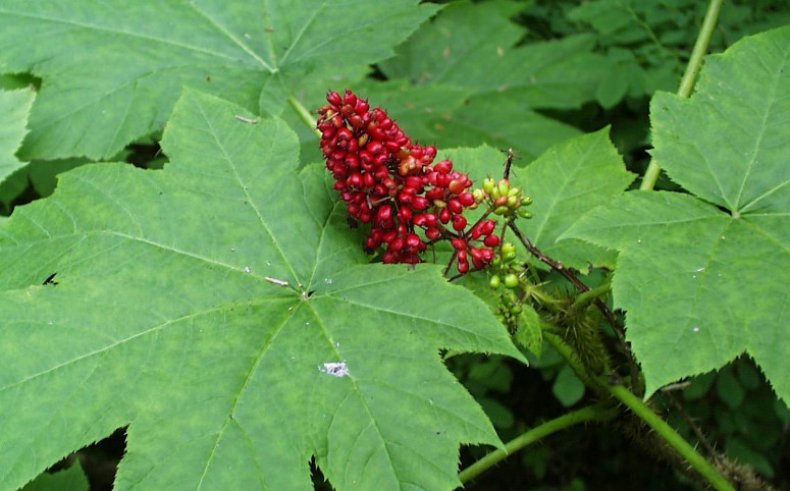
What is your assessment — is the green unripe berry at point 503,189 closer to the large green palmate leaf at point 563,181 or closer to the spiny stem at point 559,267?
the spiny stem at point 559,267

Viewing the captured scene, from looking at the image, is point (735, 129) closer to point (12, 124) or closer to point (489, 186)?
point (489, 186)

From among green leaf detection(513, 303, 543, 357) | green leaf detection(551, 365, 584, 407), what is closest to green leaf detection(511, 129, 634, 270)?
green leaf detection(513, 303, 543, 357)

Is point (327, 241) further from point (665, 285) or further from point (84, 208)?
point (665, 285)

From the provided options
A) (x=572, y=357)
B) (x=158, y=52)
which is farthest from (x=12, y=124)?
(x=572, y=357)

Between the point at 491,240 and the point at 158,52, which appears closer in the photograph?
the point at 491,240

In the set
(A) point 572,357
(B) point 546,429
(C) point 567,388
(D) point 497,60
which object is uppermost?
(D) point 497,60

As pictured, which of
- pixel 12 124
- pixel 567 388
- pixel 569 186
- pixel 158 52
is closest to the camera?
pixel 569 186

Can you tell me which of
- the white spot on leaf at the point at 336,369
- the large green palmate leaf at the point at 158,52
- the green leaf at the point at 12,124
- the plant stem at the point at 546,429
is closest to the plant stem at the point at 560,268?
the plant stem at the point at 546,429
